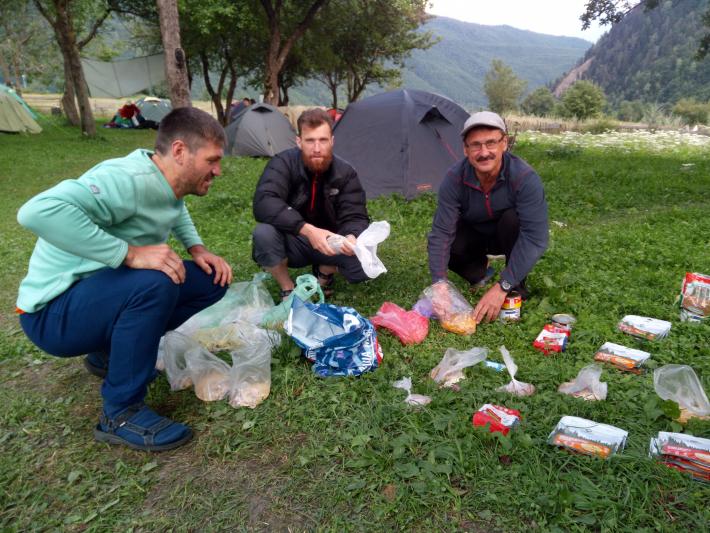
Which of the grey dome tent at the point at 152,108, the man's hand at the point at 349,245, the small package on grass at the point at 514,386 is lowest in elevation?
the grey dome tent at the point at 152,108

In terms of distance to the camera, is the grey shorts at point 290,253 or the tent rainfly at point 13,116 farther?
the tent rainfly at point 13,116

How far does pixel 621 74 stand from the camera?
91375 millimetres

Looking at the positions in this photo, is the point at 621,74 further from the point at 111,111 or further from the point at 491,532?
the point at 491,532

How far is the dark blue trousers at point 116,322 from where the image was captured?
6.77 ft

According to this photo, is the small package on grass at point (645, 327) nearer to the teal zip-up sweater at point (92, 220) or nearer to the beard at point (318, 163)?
the beard at point (318, 163)

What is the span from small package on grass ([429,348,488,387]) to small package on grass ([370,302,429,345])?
347mm

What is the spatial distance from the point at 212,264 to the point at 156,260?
570 mm

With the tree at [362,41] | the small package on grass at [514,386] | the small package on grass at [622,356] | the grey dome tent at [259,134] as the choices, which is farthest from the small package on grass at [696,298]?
the tree at [362,41]

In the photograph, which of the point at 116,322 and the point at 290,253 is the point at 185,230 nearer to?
the point at 116,322

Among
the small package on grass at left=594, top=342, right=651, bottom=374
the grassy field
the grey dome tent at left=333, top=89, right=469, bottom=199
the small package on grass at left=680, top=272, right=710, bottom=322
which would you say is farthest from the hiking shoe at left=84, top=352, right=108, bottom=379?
the grey dome tent at left=333, top=89, right=469, bottom=199

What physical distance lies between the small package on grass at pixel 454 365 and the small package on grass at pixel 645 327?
104 cm

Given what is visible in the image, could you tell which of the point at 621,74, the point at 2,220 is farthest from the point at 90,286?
the point at 621,74

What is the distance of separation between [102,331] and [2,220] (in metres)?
6.46

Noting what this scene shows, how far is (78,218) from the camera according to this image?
75.7 inches
